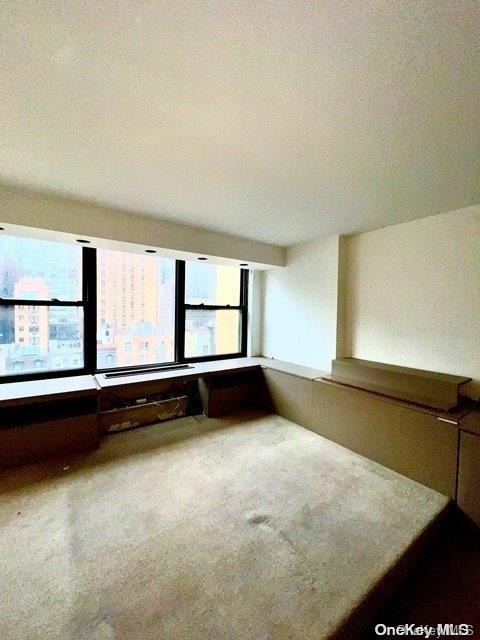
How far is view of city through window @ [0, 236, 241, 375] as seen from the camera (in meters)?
2.84

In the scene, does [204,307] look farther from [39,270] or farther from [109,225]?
[39,270]

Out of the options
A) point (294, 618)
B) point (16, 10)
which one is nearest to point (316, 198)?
point (16, 10)

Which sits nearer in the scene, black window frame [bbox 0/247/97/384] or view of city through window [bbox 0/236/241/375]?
view of city through window [bbox 0/236/241/375]

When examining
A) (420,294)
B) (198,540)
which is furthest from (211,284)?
(198,540)

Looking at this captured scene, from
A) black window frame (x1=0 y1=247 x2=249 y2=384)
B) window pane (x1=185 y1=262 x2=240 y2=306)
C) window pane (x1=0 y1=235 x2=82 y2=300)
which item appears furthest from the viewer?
window pane (x1=185 y1=262 x2=240 y2=306)

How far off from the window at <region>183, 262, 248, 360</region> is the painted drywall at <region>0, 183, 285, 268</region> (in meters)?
0.70

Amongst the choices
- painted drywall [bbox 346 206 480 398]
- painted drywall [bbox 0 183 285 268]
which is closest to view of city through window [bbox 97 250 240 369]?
painted drywall [bbox 0 183 285 268]

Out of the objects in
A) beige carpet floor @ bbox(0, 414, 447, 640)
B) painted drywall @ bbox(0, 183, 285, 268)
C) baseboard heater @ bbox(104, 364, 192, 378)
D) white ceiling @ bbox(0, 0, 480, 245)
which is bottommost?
beige carpet floor @ bbox(0, 414, 447, 640)

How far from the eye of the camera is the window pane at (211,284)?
395 cm

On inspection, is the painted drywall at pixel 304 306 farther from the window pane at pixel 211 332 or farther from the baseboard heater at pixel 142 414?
the baseboard heater at pixel 142 414

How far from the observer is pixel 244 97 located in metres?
1.25

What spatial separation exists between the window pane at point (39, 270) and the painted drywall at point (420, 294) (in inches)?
134

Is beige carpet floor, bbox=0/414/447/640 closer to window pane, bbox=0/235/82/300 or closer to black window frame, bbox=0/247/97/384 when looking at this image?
black window frame, bbox=0/247/97/384

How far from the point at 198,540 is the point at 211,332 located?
286 centimetres
